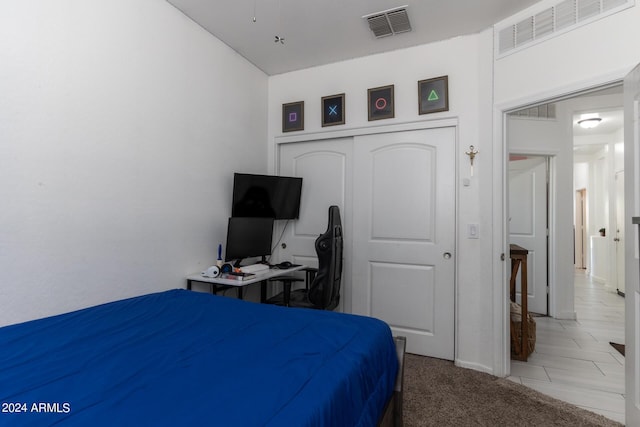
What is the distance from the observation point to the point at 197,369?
107 cm

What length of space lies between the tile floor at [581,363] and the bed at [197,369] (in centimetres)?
172

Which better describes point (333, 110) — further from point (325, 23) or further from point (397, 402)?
point (397, 402)

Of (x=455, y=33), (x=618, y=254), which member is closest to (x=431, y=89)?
(x=455, y=33)

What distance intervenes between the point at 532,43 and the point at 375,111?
1.32 metres

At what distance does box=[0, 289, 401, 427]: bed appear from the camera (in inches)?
33.0

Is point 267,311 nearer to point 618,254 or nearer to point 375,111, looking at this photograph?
point 375,111

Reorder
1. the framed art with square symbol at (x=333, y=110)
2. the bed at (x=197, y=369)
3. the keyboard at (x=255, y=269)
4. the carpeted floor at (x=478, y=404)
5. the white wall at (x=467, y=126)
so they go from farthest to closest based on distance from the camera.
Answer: the framed art with square symbol at (x=333, y=110)
the keyboard at (x=255, y=269)
the white wall at (x=467, y=126)
the carpeted floor at (x=478, y=404)
the bed at (x=197, y=369)

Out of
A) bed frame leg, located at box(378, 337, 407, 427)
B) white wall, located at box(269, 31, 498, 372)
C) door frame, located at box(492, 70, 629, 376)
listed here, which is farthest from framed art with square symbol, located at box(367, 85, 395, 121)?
bed frame leg, located at box(378, 337, 407, 427)

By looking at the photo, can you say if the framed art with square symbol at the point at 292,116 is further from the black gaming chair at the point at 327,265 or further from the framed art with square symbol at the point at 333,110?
the black gaming chair at the point at 327,265

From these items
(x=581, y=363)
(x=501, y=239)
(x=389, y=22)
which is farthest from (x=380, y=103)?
(x=581, y=363)

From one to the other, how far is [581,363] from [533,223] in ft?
6.50

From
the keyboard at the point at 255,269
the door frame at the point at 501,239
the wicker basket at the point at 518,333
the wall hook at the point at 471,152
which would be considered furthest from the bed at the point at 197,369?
the wicker basket at the point at 518,333

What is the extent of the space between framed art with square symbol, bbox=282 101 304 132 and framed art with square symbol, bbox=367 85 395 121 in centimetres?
76

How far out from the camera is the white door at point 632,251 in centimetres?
181
